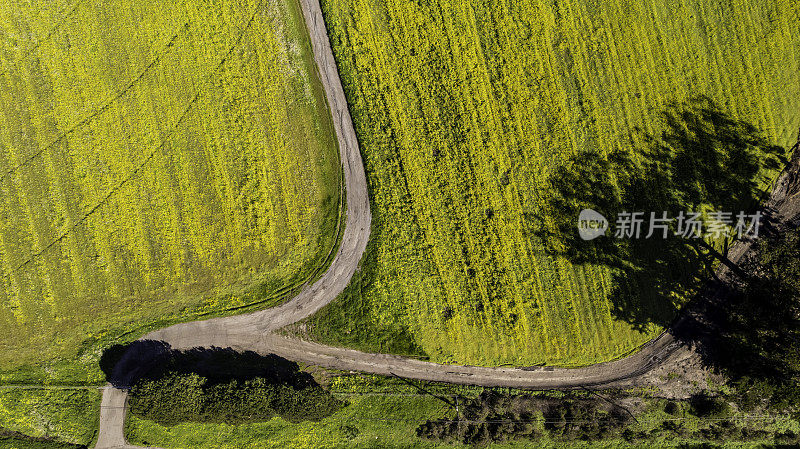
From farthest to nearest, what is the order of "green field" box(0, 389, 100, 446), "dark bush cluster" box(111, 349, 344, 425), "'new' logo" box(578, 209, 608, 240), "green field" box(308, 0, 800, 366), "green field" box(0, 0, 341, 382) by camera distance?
"'new' logo" box(578, 209, 608, 240) < "green field" box(308, 0, 800, 366) < "green field" box(0, 389, 100, 446) < "green field" box(0, 0, 341, 382) < "dark bush cluster" box(111, 349, 344, 425)

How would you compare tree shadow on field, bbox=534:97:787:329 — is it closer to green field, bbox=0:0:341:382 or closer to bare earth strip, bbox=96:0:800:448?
bare earth strip, bbox=96:0:800:448

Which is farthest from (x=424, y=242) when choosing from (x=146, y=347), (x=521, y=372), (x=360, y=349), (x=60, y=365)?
(x=60, y=365)

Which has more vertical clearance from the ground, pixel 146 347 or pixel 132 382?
pixel 146 347

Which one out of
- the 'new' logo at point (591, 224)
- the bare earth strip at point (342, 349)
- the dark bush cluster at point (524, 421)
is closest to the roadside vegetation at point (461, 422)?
the dark bush cluster at point (524, 421)

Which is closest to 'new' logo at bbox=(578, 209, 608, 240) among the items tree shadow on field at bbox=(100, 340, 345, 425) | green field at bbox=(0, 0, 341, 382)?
green field at bbox=(0, 0, 341, 382)

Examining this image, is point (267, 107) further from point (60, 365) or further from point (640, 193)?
point (640, 193)

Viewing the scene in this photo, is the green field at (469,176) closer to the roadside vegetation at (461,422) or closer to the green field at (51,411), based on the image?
the roadside vegetation at (461,422)
